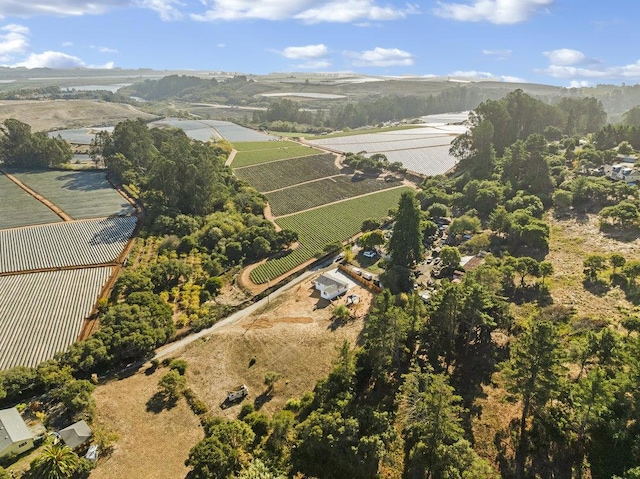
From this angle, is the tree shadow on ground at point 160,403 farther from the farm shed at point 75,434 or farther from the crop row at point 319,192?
the crop row at point 319,192

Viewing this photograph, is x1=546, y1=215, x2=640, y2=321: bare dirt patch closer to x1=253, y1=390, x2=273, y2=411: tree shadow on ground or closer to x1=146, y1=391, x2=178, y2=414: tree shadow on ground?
x1=253, y1=390, x2=273, y2=411: tree shadow on ground

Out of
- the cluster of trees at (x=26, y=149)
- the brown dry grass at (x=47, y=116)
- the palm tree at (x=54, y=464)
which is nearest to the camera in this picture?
the palm tree at (x=54, y=464)

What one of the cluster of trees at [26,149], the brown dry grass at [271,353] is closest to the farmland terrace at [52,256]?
the cluster of trees at [26,149]

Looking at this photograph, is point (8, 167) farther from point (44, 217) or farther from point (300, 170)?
point (300, 170)

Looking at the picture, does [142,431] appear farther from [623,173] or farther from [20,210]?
[623,173]

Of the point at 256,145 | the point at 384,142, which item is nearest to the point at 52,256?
the point at 256,145

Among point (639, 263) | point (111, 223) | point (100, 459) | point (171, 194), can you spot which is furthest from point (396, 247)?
point (111, 223)

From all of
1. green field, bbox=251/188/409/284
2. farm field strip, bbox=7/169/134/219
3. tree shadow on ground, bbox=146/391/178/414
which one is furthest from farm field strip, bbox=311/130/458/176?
tree shadow on ground, bbox=146/391/178/414
